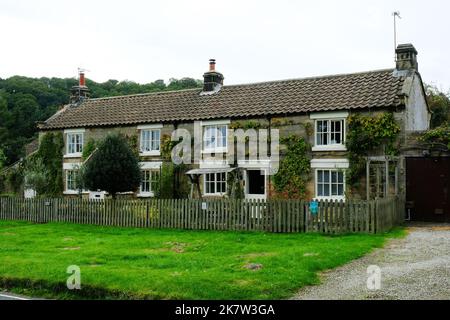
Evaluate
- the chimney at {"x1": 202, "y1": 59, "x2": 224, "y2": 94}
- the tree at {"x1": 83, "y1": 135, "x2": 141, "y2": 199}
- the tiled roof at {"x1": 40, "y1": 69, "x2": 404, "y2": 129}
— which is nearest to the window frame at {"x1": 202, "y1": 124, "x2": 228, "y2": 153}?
the tiled roof at {"x1": 40, "y1": 69, "x2": 404, "y2": 129}

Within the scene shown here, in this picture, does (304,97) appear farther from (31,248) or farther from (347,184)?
(31,248)

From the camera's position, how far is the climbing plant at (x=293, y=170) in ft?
80.1

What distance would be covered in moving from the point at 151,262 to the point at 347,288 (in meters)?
5.09

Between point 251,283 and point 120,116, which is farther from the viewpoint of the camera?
point 120,116

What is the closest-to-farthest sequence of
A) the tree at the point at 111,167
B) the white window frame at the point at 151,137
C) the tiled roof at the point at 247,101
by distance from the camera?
the tree at the point at 111,167
the tiled roof at the point at 247,101
the white window frame at the point at 151,137

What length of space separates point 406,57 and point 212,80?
11655 mm

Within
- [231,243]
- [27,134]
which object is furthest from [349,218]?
[27,134]

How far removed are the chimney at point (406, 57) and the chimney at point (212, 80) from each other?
1096cm

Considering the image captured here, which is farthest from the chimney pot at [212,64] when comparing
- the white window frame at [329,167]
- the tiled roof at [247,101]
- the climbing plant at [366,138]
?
the climbing plant at [366,138]

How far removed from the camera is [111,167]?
23.5 m

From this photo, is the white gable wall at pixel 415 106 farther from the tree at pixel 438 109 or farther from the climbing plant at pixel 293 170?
the tree at pixel 438 109

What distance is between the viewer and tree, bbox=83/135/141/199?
926 inches

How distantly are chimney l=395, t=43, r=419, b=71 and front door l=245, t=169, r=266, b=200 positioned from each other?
8786mm

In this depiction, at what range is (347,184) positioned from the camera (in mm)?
23109
